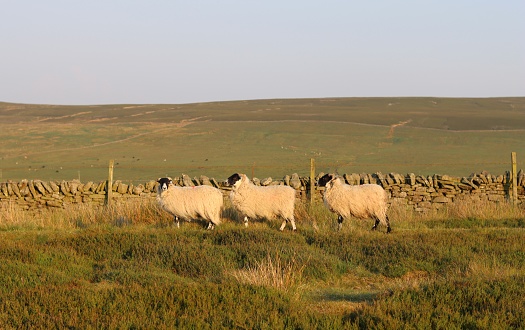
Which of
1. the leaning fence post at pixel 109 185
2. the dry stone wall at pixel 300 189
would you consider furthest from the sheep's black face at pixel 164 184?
the leaning fence post at pixel 109 185

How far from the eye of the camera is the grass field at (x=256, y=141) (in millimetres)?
39594

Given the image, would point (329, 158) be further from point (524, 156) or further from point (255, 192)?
point (255, 192)

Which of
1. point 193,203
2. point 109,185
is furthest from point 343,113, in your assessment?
point 193,203

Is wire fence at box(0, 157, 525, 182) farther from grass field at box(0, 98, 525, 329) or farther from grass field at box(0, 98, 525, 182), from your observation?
grass field at box(0, 98, 525, 329)

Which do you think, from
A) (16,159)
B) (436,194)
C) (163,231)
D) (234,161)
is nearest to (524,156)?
(234,161)

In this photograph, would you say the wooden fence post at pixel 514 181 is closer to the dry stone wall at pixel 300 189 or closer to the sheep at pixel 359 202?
the dry stone wall at pixel 300 189

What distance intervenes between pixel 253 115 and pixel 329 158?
94.9ft

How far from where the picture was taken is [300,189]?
21516 mm

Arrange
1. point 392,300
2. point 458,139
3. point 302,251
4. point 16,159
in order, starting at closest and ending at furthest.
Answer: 1. point 392,300
2. point 302,251
3. point 16,159
4. point 458,139

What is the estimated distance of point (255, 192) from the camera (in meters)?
17.2

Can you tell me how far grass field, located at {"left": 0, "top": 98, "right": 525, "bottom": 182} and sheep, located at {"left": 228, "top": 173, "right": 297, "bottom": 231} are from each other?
44.1 feet

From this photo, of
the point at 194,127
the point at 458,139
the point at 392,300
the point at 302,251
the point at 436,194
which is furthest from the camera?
the point at 194,127

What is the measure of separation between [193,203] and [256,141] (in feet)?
121

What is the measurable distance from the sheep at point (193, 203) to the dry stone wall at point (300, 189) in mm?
3848
